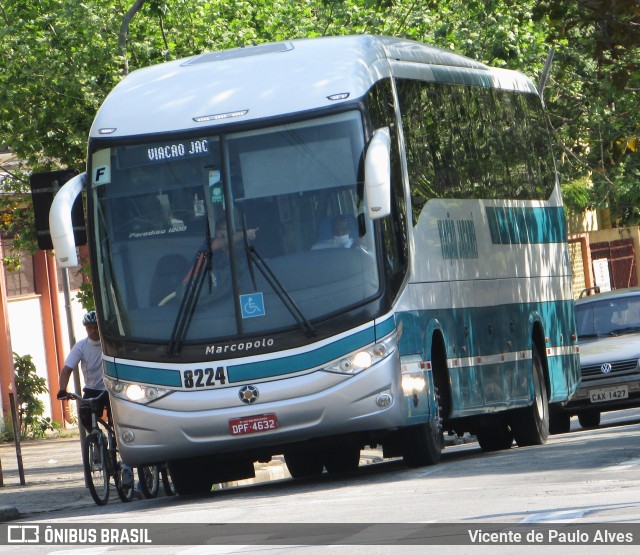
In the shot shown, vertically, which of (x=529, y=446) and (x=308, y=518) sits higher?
(x=308, y=518)

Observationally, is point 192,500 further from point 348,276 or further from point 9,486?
point 9,486

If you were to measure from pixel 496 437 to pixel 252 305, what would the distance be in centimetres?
656

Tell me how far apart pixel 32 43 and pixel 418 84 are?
292 inches

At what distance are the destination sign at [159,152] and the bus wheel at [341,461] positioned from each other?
4514 millimetres

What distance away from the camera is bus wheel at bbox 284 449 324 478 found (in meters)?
18.2

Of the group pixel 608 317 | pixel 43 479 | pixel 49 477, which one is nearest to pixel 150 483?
pixel 43 479

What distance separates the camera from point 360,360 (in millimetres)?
14258

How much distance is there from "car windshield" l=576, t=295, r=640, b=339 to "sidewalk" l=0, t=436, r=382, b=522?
341cm

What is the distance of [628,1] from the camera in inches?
691

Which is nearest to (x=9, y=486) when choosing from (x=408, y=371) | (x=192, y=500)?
(x=192, y=500)

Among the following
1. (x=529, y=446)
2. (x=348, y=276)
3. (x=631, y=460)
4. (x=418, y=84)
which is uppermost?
(x=418, y=84)

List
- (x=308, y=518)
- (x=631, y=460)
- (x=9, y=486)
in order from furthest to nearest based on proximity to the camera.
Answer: (x=9, y=486)
(x=631, y=460)
(x=308, y=518)

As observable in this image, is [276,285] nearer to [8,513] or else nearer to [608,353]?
[8,513]

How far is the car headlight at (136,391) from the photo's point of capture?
1448 centimetres
